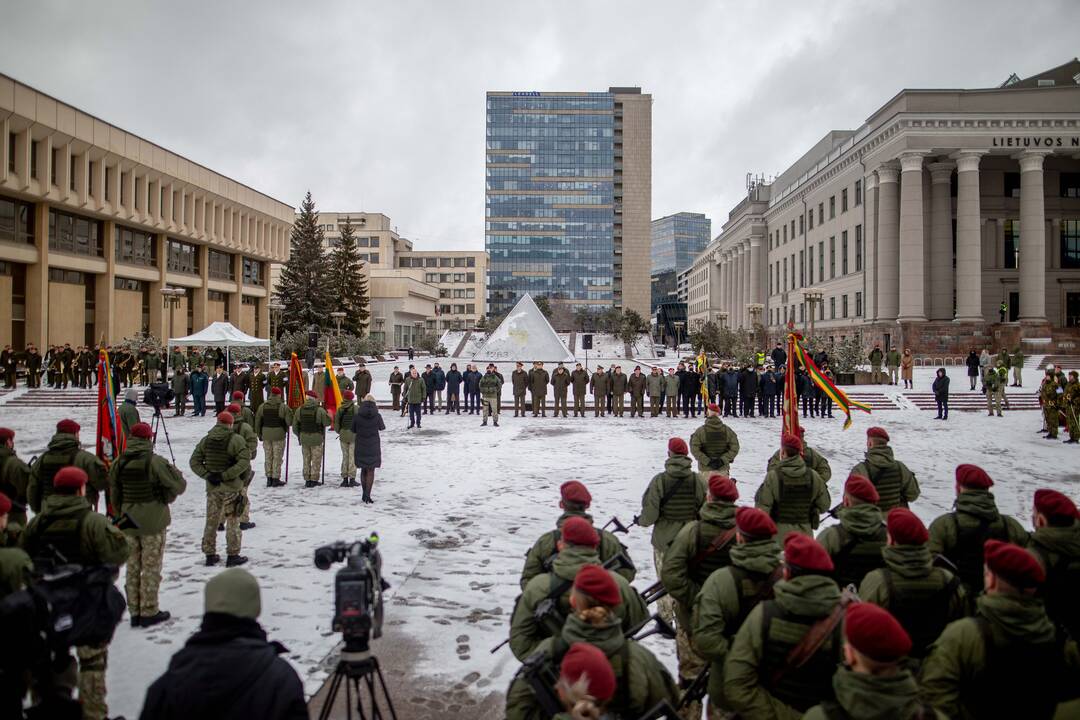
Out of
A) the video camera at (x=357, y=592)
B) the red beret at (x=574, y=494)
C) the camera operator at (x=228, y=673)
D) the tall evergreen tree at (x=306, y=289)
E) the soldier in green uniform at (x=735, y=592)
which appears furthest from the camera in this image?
the tall evergreen tree at (x=306, y=289)

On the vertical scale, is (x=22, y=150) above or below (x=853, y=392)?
above

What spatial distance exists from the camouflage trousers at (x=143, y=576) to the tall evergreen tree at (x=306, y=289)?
45251 mm

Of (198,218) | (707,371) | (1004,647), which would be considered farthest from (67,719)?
(198,218)

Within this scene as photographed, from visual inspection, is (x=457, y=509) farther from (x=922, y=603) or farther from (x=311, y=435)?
(x=922, y=603)

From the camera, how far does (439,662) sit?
5094mm

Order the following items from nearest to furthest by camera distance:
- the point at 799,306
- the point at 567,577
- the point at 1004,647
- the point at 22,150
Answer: the point at 1004,647 < the point at 567,577 < the point at 22,150 < the point at 799,306

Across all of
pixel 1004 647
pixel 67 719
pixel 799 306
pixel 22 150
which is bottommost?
pixel 67 719

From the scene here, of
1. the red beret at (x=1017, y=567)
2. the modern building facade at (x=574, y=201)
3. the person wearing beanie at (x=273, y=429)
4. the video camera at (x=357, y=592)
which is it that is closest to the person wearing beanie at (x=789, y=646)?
the red beret at (x=1017, y=567)

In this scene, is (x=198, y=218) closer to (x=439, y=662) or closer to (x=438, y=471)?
(x=438, y=471)

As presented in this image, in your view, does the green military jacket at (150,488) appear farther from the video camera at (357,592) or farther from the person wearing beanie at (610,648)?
the person wearing beanie at (610,648)

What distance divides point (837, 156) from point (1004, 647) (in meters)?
56.1

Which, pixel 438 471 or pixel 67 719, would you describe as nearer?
pixel 67 719

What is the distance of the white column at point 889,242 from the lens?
4266 cm

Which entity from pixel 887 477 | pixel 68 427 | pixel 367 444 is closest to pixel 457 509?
pixel 367 444
